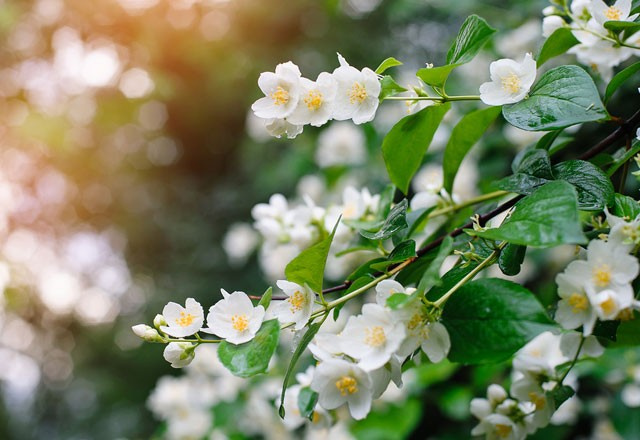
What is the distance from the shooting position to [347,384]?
0.51 m

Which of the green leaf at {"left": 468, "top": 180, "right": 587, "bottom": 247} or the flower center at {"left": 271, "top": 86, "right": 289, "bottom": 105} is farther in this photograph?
the flower center at {"left": 271, "top": 86, "right": 289, "bottom": 105}

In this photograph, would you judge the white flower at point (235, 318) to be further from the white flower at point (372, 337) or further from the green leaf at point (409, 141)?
the green leaf at point (409, 141)

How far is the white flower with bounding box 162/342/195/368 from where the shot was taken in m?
0.54

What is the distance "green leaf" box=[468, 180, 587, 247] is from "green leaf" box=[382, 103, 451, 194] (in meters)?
0.17

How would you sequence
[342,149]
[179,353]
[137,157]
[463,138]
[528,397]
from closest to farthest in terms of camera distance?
1. [179,353]
2. [528,397]
3. [463,138]
4. [342,149]
5. [137,157]

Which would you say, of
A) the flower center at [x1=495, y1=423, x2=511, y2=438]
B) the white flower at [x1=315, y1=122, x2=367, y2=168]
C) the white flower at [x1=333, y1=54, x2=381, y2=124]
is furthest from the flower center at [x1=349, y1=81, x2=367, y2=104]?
the white flower at [x1=315, y1=122, x2=367, y2=168]

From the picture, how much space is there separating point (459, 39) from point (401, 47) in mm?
2414

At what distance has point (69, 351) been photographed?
4012 mm

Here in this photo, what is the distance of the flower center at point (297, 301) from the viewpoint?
53cm

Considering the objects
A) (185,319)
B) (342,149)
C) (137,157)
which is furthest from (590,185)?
(137,157)

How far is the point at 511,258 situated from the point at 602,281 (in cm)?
8

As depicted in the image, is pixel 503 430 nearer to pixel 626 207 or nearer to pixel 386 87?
pixel 626 207

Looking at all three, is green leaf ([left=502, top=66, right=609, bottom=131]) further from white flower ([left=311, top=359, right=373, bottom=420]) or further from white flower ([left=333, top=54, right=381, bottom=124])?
white flower ([left=311, top=359, right=373, bottom=420])

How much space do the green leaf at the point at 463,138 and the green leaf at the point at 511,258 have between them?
0.80ft
